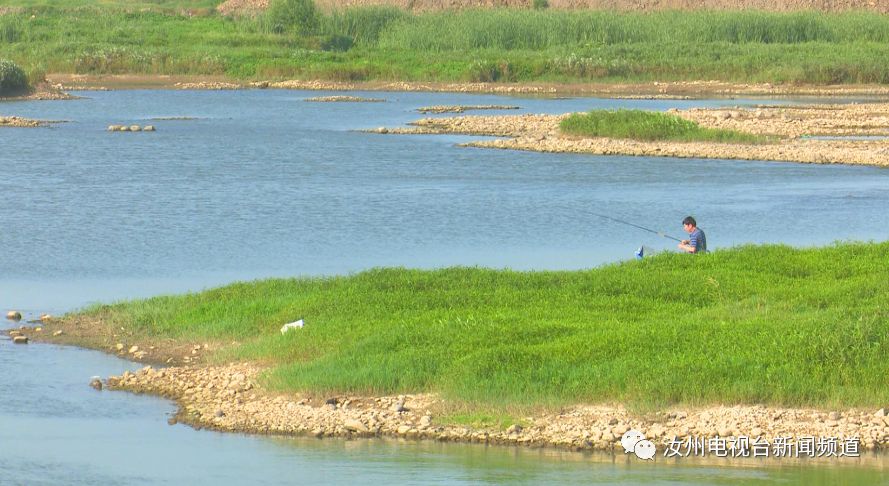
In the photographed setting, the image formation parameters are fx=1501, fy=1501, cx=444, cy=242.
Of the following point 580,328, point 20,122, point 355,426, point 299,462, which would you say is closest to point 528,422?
point 355,426

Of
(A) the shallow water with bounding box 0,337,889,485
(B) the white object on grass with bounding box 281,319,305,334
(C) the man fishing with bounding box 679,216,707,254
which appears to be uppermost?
(C) the man fishing with bounding box 679,216,707,254

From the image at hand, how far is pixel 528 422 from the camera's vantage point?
13.1 meters

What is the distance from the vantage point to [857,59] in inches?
2611

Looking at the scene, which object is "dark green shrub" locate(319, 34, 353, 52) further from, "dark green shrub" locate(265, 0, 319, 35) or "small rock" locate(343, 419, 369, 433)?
"small rock" locate(343, 419, 369, 433)

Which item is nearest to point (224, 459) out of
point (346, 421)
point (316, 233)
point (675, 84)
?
point (346, 421)

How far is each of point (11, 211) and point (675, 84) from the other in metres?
42.1

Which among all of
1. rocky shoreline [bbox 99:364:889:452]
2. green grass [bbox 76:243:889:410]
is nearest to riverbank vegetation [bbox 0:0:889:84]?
green grass [bbox 76:243:889:410]

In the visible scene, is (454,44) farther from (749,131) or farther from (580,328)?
(580,328)

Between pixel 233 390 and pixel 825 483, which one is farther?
pixel 233 390

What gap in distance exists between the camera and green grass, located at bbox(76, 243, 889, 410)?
13375 mm

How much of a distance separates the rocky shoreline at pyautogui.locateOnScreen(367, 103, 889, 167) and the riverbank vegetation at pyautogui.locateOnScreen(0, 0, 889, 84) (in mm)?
15114

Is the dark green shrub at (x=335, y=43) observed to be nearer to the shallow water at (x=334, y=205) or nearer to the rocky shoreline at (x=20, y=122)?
the shallow water at (x=334, y=205)

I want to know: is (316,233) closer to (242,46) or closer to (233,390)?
(233,390)

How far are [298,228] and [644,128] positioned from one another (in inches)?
679
